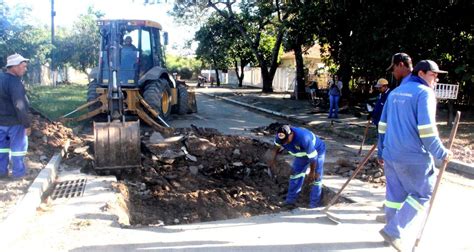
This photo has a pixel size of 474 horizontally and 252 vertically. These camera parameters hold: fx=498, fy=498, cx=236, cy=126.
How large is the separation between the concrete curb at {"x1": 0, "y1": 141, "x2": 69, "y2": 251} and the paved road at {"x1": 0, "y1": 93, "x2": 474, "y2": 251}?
6cm

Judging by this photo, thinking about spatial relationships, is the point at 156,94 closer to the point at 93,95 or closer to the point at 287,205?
the point at 93,95

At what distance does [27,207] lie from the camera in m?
5.93

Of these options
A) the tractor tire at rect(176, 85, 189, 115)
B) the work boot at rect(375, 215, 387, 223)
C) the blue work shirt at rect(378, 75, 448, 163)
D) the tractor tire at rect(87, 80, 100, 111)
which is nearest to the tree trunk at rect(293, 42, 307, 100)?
the tractor tire at rect(176, 85, 189, 115)

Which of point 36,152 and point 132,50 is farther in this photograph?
point 132,50

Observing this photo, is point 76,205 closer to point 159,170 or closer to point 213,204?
point 213,204

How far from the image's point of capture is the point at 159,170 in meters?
9.14

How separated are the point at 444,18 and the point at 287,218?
11.7m

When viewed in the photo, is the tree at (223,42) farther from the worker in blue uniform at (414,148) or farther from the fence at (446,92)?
the worker in blue uniform at (414,148)

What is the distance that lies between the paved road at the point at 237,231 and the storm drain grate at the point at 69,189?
0.30 m

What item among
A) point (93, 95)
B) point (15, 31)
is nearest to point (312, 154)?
point (93, 95)

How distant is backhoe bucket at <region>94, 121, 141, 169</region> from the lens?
853 centimetres

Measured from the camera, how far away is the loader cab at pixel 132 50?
13974mm

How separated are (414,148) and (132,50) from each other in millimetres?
11041

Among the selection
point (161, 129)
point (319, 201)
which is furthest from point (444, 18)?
point (319, 201)
